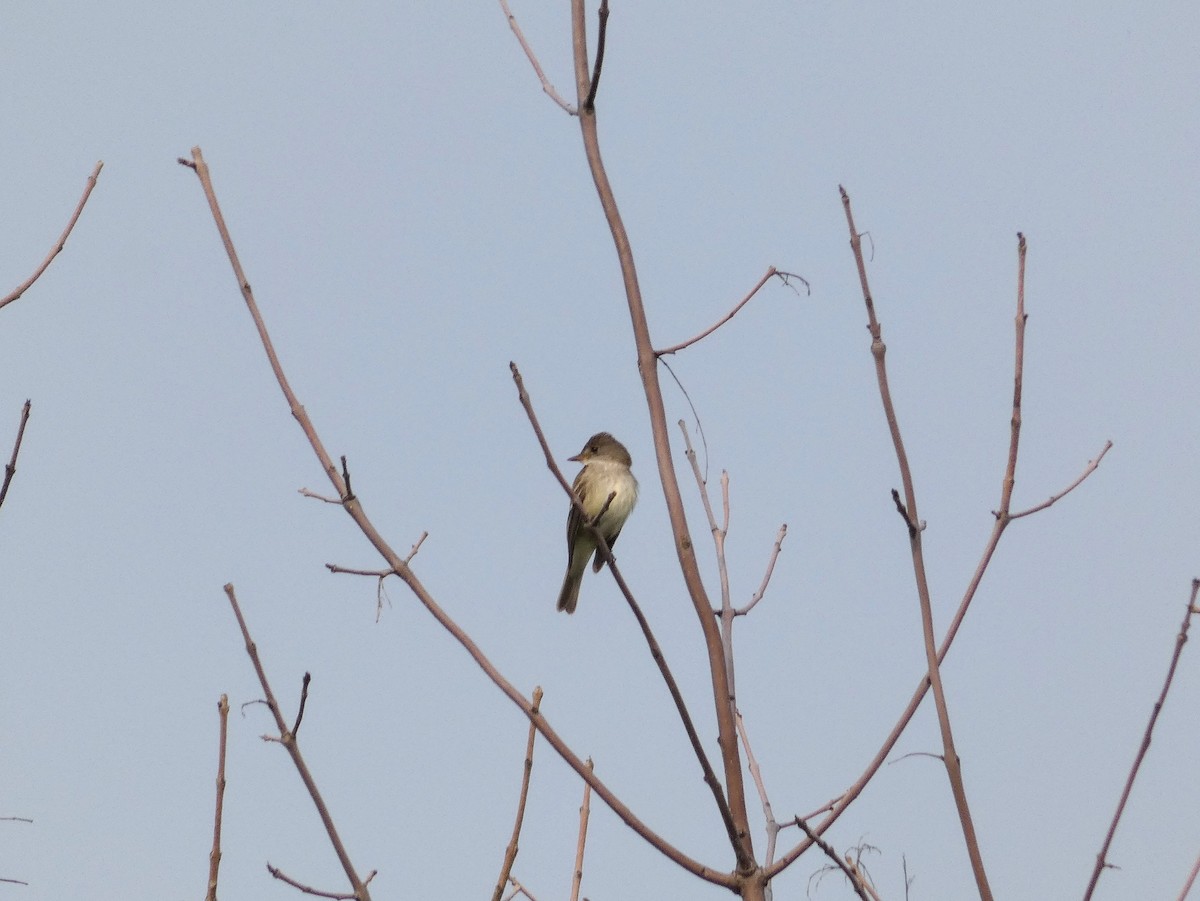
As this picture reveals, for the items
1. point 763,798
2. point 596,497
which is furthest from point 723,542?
point 596,497

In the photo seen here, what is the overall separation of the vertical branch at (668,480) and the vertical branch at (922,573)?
1.72 ft

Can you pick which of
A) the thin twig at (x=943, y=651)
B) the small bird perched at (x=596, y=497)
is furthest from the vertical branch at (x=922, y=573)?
the small bird perched at (x=596, y=497)

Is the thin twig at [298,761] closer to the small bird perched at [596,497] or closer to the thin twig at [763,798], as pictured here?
the thin twig at [763,798]

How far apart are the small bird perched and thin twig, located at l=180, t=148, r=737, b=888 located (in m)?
6.12

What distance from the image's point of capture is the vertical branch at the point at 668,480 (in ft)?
10.8

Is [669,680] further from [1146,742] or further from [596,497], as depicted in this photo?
[596,497]

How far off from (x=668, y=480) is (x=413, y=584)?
67cm

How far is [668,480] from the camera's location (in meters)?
3.47

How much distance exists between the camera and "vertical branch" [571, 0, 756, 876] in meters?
3.29

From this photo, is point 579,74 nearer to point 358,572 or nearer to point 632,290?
point 632,290

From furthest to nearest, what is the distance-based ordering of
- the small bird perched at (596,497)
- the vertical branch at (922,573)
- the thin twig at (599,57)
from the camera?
the small bird perched at (596,497) < the thin twig at (599,57) < the vertical branch at (922,573)

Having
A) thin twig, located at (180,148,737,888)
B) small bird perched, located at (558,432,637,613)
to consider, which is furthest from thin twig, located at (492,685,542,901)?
small bird perched, located at (558,432,637,613)

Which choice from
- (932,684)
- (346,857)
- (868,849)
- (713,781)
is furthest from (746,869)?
(868,849)

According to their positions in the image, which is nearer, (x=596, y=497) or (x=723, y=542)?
(x=723, y=542)
